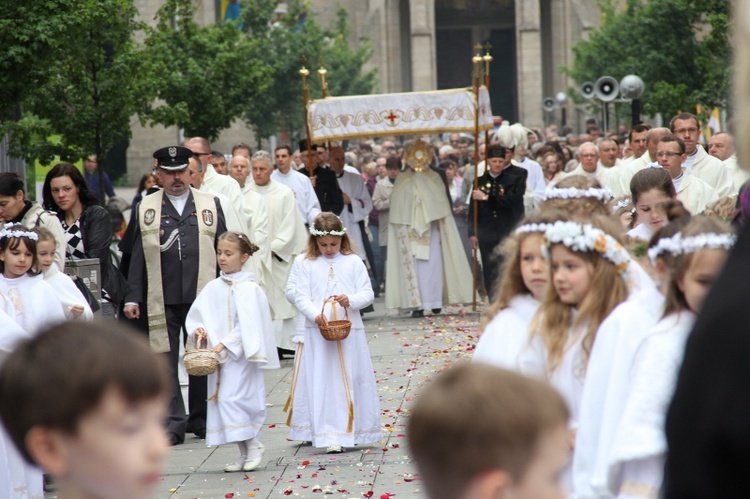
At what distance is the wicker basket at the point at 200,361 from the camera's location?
8.07 meters

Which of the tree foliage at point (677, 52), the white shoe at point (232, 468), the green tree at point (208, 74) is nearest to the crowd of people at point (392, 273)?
the white shoe at point (232, 468)

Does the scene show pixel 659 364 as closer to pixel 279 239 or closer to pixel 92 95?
pixel 279 239

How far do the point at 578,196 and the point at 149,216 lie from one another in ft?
14.5

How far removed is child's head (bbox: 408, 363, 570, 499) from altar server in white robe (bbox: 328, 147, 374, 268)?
14104 millimetres

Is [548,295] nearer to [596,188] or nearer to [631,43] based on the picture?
[596,188]

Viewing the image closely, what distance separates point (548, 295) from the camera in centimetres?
447

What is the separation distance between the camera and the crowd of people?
12.7ft

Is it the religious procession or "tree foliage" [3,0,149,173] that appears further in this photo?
"tree foliage" [3,0,149,173]

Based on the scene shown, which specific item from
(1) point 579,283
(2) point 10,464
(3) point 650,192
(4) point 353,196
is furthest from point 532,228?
(4) point 353,196

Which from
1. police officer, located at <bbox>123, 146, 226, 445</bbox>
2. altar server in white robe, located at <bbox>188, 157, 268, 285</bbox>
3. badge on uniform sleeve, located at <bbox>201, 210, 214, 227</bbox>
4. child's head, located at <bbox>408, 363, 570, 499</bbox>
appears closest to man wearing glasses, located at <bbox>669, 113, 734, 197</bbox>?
altar server in white robe, located at <bbox>188, 157, 268, 285</bbox>

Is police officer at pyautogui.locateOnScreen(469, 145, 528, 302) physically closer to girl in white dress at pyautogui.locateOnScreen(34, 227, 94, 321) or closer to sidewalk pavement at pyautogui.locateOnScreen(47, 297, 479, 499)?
sidewalk pavement at pyautogui.locateOnScreen(47, 297, 479, 499)

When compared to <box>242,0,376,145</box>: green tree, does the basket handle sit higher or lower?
lower

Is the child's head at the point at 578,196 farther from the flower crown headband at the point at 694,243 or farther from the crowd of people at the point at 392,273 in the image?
the flower crown headband at the point at 694,243

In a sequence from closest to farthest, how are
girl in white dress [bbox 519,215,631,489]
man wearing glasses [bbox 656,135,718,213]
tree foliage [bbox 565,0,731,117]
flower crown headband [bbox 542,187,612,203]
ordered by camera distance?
1. girl in white dress [bbox 519,215,631,489]
2. flower crown headband [bbox 542,187,612,203]
3. man wearing glasses [bbox 656,135,718,213]
4. tree foliage [bbox 565,0,731,117]
